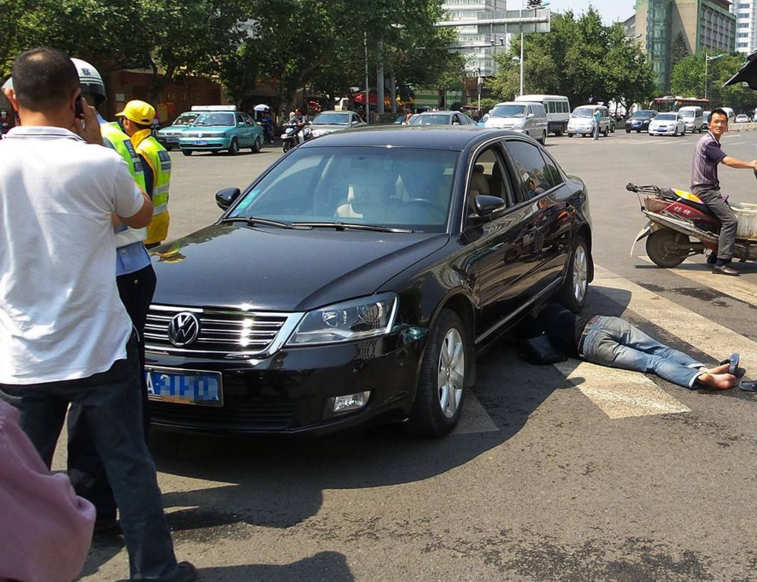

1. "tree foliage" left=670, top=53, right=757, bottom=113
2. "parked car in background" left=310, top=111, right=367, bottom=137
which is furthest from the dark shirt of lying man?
"tree foliage" left=670, top=53, right=757, bottom=113

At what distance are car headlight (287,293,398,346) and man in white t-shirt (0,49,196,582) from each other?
1.22 m

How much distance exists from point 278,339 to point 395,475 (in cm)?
89

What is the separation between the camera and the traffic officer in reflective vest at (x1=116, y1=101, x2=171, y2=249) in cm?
523

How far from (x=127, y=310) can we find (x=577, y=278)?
15.7 feet

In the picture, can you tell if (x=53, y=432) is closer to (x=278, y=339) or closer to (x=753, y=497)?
(x=278, y=339)

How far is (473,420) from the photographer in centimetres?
482

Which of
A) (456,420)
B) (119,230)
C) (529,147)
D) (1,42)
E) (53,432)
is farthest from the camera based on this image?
(1,42)

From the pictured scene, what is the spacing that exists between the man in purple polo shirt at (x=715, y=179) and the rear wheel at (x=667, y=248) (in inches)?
19.0

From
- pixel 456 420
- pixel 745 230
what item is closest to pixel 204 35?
pixel 745 230

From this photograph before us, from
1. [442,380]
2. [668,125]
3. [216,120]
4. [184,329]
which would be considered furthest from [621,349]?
[668,125]

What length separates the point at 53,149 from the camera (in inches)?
98.7

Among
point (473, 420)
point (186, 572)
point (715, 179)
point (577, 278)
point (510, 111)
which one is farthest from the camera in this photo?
point (510, 111)

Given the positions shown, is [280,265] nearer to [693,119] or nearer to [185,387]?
[185,387]

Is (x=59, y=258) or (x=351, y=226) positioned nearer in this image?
(x=59, y=258)
